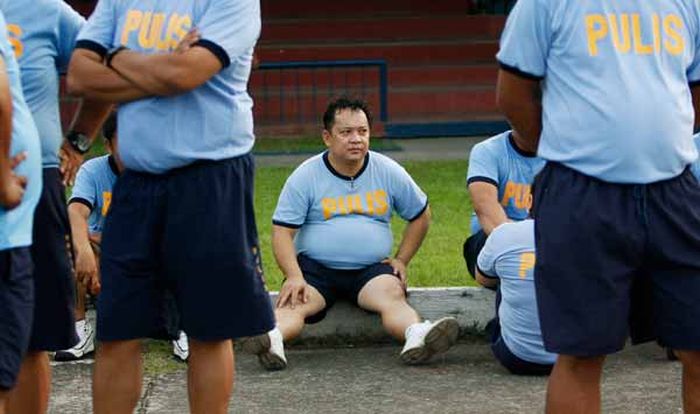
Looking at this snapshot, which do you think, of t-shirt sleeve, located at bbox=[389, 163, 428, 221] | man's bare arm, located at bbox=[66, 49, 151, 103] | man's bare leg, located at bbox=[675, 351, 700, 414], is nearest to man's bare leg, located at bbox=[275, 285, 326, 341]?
t-shirt sleeve, located at bbox=[389, 163, 428, 221]

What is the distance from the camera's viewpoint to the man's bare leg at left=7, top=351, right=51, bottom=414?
508cm

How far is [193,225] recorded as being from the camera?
4898mm

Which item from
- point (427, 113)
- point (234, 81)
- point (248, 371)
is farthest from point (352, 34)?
point (234, 81)

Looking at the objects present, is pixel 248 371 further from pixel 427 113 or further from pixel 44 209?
pixel 427 113

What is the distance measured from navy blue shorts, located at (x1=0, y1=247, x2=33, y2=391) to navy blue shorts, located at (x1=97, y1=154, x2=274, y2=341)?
0.70 meters

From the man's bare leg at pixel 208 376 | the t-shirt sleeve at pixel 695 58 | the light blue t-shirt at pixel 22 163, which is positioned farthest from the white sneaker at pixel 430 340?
the light blue t-shirt at pixel 22 163

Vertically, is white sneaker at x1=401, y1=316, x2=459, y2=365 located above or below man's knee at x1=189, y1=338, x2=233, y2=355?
below

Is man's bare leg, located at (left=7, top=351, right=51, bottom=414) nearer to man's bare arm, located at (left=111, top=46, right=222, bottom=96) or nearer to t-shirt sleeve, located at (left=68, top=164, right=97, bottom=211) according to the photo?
man's bare arm, located at (left=111, top=46, right=222, bottom=96)

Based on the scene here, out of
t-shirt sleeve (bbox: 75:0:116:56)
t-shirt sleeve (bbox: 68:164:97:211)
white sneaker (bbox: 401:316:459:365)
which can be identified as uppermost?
t-shirt sleeve (bbox: 75:0:116:56)

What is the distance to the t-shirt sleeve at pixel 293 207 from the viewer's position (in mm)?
7332

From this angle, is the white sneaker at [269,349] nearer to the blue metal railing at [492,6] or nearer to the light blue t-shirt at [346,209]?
the light blue t-shirt at [346,209]

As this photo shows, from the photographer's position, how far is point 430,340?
264 inches

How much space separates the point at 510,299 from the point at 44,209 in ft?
7.74

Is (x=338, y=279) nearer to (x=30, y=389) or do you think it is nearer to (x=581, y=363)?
(x=30, y=389)
